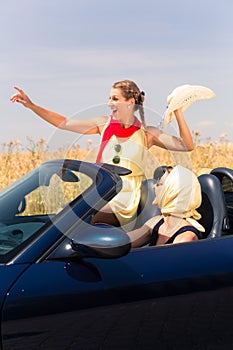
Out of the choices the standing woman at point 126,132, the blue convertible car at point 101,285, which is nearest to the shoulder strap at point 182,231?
the blue convertible car at point 101,285

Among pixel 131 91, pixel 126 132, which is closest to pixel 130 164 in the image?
pixel 126 132

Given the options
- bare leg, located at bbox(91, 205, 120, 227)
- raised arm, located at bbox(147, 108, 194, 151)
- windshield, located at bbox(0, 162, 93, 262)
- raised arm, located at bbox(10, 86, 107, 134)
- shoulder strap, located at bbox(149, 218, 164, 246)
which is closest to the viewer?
bare leg, located at bbox(91, 205, 120, 227)

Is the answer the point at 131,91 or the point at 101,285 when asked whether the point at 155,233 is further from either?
the point at 131,91

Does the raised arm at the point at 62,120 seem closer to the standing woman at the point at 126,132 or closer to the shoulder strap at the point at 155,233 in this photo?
the standing woman at the point at 126,132

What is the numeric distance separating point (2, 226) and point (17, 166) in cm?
597

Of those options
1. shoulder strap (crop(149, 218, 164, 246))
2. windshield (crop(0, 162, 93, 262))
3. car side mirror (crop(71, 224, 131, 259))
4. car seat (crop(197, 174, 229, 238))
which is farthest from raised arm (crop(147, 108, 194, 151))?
car side mirror (crop(71, 224, 131, 259))

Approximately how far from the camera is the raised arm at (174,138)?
3.92 metres

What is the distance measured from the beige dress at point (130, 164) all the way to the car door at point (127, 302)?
765 mm

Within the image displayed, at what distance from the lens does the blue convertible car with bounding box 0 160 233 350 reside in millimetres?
2598

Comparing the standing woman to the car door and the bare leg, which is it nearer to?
the bare leg

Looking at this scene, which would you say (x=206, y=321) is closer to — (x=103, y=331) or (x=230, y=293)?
(x=230, y=293)

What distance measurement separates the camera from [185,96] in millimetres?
3883

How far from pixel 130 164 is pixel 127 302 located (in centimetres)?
137

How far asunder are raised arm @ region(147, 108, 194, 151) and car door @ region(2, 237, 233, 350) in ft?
3.47
